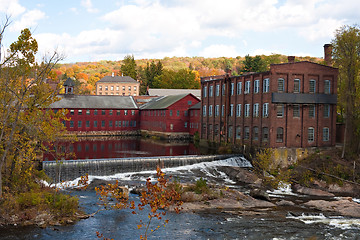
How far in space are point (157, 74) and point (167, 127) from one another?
5853 centimetres

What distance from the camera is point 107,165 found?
32.1m

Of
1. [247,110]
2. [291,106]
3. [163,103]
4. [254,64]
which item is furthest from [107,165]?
[254,64]

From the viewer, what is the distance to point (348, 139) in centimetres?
3734

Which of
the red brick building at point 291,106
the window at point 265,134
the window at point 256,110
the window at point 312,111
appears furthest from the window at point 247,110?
the window at point 312,111

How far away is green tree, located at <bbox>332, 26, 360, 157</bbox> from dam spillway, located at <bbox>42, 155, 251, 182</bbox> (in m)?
13.8

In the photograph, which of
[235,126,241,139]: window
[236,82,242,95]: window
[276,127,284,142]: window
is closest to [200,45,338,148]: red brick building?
[276,127,284,142]: window

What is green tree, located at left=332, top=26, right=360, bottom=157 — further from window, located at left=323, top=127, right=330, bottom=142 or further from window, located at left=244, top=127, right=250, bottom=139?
window, located at left=244, top=127, right=250, bottom=139

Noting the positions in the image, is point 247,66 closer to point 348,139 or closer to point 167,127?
point 167,127

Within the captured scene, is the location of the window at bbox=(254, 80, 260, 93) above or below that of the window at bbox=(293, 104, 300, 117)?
above

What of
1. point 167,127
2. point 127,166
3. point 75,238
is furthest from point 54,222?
point 167,127

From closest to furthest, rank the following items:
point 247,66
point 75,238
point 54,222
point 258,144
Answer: point 75,238 → point 54,222 → point 258,144 → point 247,66

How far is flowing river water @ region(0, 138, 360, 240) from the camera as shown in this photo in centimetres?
1744

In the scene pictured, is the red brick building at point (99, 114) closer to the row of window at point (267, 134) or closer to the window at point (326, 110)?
the row of window at point (267, 134)

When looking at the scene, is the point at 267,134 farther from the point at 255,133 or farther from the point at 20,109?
the point at 20,109
